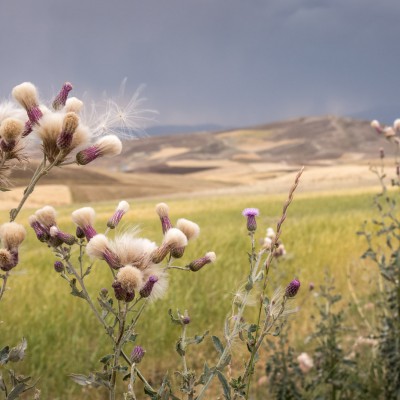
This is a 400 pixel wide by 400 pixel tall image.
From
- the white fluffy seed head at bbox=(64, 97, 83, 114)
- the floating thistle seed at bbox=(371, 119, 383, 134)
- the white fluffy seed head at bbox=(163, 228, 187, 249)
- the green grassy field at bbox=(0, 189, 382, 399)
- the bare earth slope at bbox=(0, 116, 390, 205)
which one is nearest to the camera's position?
the white fluffy seed head at bbox=(163, 228, 187, 249)

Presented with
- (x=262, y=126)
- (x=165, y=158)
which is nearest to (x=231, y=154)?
(x=165, y=158)

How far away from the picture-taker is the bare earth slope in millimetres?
54062

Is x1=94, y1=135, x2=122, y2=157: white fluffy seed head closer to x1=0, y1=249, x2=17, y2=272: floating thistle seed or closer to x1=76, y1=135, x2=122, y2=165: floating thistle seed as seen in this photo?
x1=76, y1=135, x2=122, y2=165: floating thistle seed

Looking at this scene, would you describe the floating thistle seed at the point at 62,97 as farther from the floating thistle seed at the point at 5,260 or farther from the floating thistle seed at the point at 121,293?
the floating thistle seed at the point at 121,293

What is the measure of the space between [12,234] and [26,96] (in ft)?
1.01

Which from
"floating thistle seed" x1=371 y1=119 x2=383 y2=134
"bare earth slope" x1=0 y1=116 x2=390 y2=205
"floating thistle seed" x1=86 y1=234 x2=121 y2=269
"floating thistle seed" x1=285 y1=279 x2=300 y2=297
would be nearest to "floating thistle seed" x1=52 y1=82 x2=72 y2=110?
"floating thistle seed" x1=86 y1=234 x2=121 y2=269

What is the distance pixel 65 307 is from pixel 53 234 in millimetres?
4281

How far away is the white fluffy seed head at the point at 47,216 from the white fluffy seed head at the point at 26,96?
0.23 m

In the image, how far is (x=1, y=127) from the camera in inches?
46.3

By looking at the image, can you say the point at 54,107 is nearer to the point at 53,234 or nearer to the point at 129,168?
the point at 53,234

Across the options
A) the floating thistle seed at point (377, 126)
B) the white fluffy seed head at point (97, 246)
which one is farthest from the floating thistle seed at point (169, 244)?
the floating thistle seed at point (377, 126)

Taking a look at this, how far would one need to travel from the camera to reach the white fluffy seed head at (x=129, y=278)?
3.51ft

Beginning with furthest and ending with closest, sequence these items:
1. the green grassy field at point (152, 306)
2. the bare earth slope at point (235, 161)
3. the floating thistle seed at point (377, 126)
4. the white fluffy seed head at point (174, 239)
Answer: the bare earth slope at point (235, 161)
the green grassy field at point (152, 306)
the floating thistle seed at point (377, 126)
the white fluffy seed head at point (174, 239)

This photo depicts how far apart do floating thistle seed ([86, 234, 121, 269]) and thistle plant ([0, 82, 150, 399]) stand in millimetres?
154
